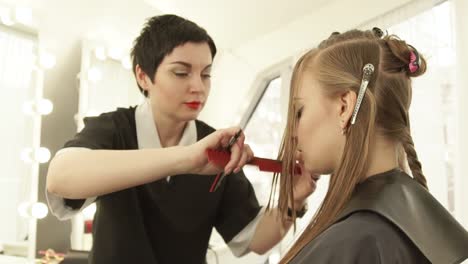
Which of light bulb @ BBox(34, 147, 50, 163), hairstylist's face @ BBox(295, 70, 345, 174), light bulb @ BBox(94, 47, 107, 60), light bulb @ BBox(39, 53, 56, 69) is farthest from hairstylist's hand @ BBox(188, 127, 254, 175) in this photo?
light bulb @ BBox(94, 47, 107, 60)

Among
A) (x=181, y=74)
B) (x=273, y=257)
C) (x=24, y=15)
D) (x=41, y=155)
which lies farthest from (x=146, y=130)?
(x=273, y=257)

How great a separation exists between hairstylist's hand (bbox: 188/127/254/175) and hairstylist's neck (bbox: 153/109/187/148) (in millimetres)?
280

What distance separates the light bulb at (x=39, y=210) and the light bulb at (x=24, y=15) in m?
0.64

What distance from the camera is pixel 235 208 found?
110cm

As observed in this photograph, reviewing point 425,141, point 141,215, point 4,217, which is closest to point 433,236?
point 141,215

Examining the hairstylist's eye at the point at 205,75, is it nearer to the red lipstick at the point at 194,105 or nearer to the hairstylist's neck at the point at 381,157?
the red lipstick at the point at 194,105

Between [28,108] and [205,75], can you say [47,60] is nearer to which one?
[28,108]

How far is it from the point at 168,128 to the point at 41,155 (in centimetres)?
74

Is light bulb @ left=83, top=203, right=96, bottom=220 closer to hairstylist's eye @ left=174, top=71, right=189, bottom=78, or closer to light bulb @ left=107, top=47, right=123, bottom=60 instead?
light bulb @ left=107, top=47, right=123, bottom=60

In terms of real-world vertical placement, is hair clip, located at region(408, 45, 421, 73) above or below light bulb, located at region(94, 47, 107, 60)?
below

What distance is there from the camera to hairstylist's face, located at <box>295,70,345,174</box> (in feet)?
2.24

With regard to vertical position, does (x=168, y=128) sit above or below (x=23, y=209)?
above

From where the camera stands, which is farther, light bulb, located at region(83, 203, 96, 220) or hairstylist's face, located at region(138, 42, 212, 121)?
light bulb, located at region(83, 203, 96, 220)

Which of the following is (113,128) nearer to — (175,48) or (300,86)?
(175,48)
